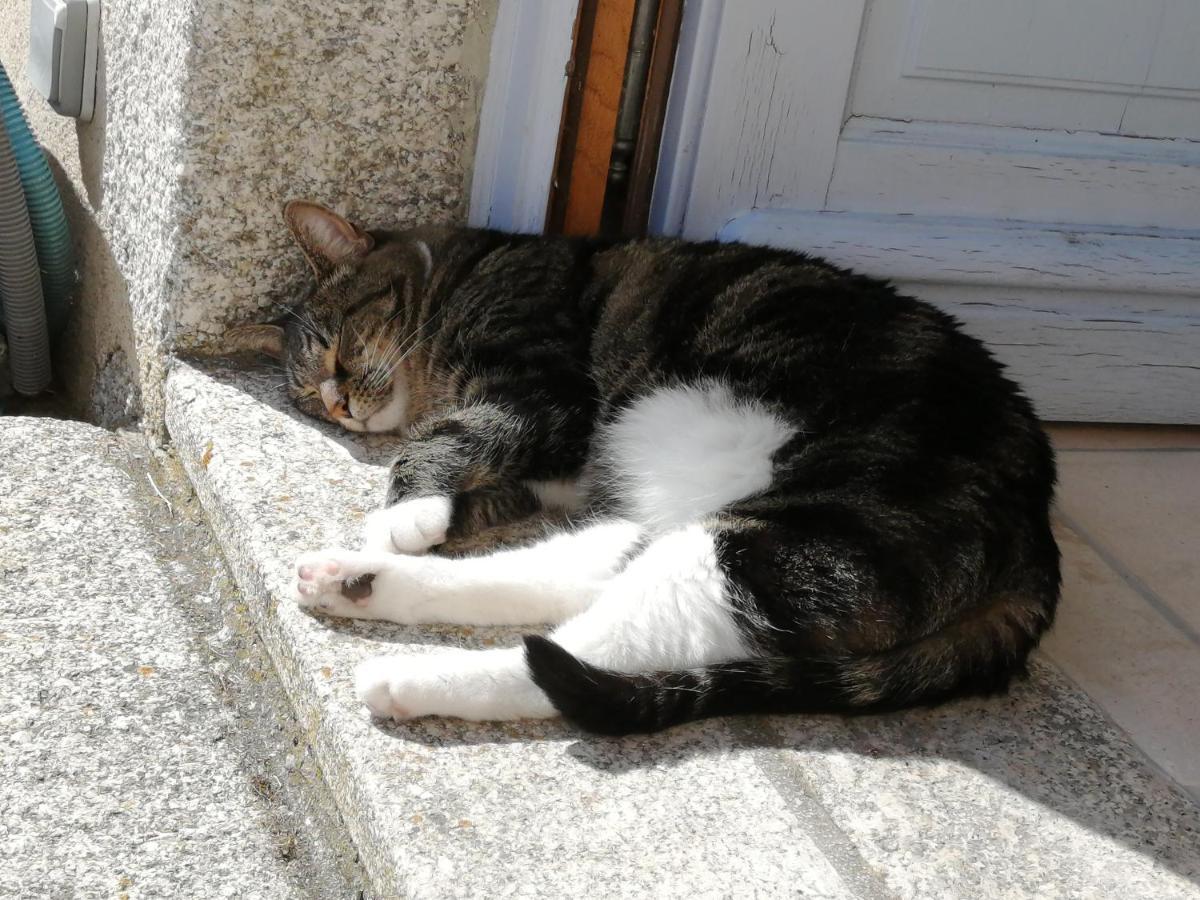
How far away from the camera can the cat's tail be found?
1619 mm

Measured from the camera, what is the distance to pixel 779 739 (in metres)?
1.74

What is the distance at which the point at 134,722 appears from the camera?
175cm

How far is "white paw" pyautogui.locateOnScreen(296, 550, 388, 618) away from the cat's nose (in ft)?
2.09

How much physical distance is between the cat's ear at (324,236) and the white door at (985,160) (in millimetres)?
644

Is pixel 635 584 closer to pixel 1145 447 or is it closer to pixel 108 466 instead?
pixel 108 466

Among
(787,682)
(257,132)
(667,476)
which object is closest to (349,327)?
(257,132)

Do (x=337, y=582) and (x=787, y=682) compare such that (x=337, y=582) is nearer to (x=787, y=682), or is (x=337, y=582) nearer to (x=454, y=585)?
(x=454, y=585)

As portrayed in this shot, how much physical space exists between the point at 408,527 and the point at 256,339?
0.76 meters

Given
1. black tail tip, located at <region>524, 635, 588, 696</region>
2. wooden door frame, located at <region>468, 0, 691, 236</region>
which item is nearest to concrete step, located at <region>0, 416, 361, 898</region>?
black tail tip, located at <region>524, 635, 588, 696</region>

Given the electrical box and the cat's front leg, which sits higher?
the electrical box

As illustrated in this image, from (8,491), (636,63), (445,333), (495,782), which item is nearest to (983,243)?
(636,63)

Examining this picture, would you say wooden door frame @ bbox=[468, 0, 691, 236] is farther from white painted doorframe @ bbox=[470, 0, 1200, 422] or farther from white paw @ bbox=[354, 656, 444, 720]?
white paw @ bbox=[354, 656, 444, 720]

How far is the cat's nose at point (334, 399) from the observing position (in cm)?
246

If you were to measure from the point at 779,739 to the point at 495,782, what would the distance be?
42 centimetres
